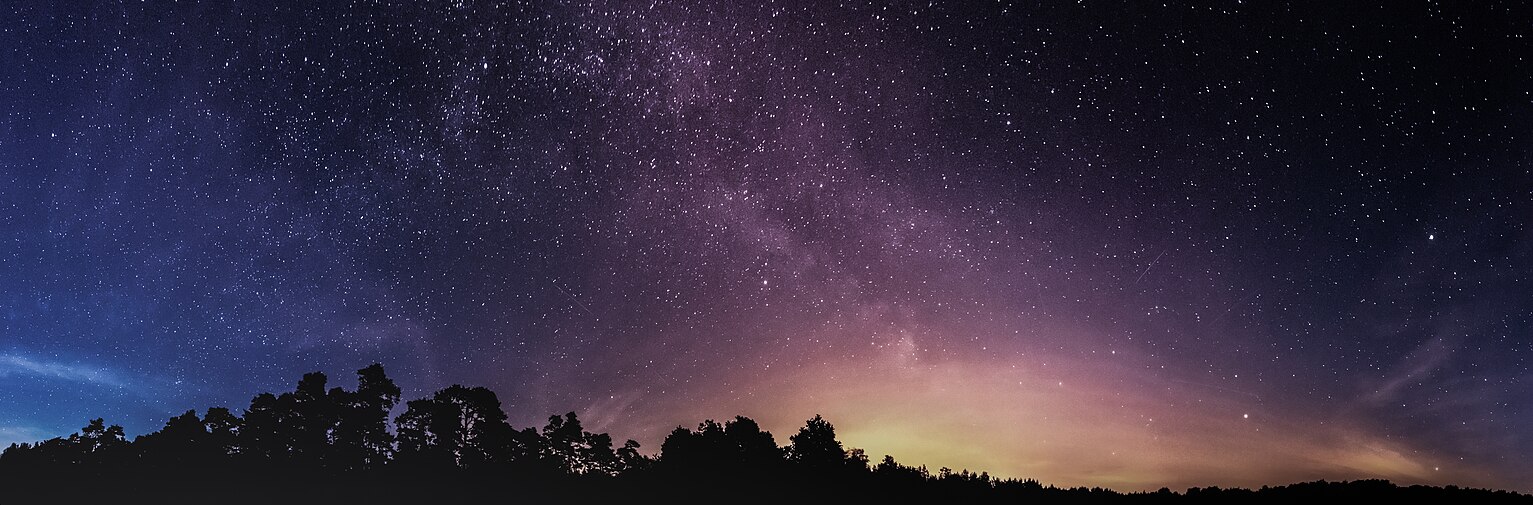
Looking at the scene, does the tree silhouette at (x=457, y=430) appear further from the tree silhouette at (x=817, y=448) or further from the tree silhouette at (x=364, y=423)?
the tree silhouette at (x=817, y=448)

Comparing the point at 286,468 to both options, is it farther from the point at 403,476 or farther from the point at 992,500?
the point at 992,500

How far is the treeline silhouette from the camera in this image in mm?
35594

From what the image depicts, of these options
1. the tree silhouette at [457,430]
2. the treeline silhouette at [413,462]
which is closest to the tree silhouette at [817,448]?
the treeline silhouette at [413,462]

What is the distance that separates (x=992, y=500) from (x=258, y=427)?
120ft

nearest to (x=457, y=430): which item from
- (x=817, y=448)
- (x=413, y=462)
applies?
(x=413, y=462)

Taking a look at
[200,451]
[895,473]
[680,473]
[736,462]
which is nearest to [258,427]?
[200,451]

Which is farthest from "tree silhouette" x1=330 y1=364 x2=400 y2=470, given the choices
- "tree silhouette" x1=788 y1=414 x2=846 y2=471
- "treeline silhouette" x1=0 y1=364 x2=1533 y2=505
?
"tree silhouette" x1=788 y1=414 x2=846 y2=471

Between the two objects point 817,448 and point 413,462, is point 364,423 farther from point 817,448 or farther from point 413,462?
point 817,448

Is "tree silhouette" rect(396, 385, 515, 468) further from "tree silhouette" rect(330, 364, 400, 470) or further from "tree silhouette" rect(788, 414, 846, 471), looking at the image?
"tree silhouette" rect(788, 414, 846, 471)

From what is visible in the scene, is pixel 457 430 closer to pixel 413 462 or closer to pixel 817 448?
pixel 413 462

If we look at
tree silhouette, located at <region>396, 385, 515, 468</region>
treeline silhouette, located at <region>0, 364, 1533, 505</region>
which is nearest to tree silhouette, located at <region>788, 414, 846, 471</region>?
treeline silhouette, located at <region>0, 364, 1533, 505</region>

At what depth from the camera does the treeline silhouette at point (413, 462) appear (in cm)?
3559

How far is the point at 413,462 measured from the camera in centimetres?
3838

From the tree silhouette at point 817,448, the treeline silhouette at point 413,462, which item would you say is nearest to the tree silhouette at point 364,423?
the treeline silhouette at point 413,462
